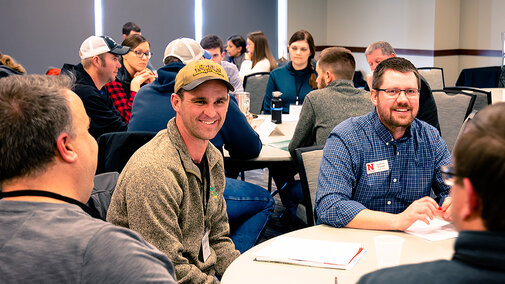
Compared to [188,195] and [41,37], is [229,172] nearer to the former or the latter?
[188,195]

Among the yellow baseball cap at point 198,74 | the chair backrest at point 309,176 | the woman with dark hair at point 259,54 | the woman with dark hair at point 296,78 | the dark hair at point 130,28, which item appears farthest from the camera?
the dark hair at point 130,28

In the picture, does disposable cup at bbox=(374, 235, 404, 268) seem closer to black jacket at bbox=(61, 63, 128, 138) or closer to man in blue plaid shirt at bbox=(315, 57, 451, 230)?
man in blue plaid shirt at bbox=(315, 57, 451, 230)

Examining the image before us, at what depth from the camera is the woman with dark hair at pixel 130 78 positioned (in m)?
4.46

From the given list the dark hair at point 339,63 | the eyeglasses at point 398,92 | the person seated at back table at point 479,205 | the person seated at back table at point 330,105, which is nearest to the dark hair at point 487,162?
the person seated at back table at point 479,205

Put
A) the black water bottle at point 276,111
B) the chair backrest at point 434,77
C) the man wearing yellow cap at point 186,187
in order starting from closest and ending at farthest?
1. the man wearing yellow cap at point 186,187
2. the black water bottle at point 276,111
3. the chair backrest at point 434,77

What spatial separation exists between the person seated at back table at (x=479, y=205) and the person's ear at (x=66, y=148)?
2.54 ft

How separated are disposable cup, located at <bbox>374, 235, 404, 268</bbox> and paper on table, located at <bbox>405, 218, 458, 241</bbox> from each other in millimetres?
357

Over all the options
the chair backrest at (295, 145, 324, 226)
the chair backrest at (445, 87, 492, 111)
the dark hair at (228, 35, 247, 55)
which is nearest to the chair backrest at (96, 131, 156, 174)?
the chair backrest at (295, 145, 324, 226)

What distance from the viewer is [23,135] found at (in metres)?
1.18

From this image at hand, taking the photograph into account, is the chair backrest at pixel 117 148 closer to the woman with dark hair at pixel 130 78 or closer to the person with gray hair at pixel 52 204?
the person with gray hair at pixel 52 204

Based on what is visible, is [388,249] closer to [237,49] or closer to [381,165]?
[381,165]

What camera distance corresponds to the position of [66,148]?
4.11ft

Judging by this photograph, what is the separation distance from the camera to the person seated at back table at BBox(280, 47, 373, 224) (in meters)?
3.46

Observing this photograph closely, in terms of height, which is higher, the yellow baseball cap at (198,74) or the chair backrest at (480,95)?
the yellow baseball cap at (198,74)
